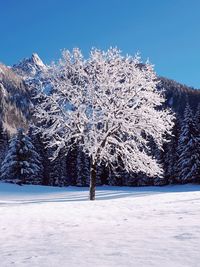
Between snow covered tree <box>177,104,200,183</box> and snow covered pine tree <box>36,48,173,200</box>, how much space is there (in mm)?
28700

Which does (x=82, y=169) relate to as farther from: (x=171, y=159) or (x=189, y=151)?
(x=189, y=151)

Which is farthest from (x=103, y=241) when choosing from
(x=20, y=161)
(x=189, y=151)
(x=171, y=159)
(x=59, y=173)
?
(x=59, y=173)

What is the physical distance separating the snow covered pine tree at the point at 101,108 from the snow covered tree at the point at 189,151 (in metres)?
28.7

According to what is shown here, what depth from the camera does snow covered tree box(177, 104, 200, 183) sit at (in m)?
51.3

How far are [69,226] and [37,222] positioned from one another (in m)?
1.98

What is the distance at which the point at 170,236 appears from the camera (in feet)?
27.6

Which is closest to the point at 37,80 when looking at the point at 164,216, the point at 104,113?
the point at 104,113

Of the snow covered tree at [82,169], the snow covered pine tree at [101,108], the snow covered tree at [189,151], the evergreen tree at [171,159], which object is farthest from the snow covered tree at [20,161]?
the snow covered pine tree at [101,108]

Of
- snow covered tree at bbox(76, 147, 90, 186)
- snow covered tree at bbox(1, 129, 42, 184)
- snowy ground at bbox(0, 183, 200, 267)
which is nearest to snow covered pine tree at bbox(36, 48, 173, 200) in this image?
snowy ground at bbox(0, 183, 200, 267)

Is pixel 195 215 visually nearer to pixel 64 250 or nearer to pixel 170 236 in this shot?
pixel 170 236

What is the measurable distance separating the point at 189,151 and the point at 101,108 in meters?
32.3

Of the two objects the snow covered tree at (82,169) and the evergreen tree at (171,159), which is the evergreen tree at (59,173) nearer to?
the snow covered tree at (82,169)

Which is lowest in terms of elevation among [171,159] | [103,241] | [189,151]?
[103,241]

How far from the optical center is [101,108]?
22.4 meters
